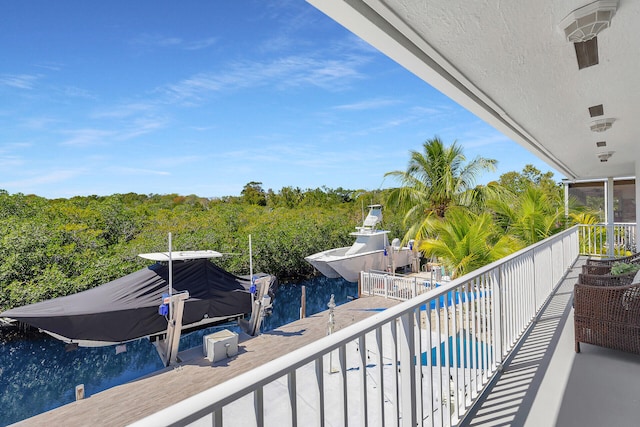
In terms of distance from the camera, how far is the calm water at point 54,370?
8.69 meters

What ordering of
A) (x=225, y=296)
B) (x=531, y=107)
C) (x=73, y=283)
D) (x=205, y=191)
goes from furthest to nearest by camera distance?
(x=205, y=191) < (x=73, y=283) < (x=225, y=296) < (x=531, y=107)

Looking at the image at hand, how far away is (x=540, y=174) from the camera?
27.8 metres

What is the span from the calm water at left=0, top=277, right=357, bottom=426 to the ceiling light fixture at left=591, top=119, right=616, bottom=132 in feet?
37.8

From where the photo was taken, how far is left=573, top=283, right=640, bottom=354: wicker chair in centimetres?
247

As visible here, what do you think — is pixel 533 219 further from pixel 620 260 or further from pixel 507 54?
pixel 507 54

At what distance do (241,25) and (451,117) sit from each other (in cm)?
1865

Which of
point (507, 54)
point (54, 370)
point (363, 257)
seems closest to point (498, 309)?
point (507, 54)

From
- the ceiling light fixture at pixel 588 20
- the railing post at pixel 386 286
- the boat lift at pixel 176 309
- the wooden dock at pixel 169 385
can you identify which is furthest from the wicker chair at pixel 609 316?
the railing post at pixel 386 286

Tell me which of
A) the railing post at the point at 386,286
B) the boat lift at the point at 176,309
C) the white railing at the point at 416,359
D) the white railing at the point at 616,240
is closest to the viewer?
the white railing at the point at 416,359

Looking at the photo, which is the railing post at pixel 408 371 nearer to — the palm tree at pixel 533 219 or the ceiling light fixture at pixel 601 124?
the ceiling light fixture at pixel 601 124

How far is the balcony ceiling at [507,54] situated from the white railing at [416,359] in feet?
4.34

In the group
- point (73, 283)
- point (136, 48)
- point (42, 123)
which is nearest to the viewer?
point (73, 283)

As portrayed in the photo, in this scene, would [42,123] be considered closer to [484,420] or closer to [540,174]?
[484,420]

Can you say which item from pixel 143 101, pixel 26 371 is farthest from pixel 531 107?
pixel 143 101
